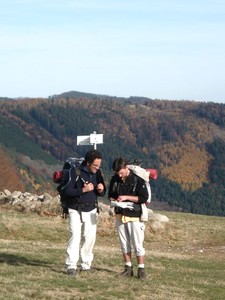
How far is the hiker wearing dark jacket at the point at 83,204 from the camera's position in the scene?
1241cm

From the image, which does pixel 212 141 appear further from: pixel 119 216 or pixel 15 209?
pixel 119 216

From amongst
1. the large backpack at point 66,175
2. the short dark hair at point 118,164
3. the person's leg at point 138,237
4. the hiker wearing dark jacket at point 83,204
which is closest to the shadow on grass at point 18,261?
the hiker wearing dark jacket at point 83,204

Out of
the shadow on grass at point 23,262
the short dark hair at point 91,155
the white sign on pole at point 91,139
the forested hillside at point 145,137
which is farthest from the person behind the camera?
the forested hillside at point 145,137

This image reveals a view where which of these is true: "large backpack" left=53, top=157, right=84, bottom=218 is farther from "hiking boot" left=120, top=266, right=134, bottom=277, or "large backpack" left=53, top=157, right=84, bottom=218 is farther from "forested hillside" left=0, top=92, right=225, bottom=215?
"forested hillside" left=0, top=92, right=225, bottom=215

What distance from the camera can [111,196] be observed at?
12602 millimetres

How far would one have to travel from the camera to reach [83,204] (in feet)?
41.0

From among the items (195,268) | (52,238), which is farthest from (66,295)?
(52,238)

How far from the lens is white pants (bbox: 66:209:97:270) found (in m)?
12.4

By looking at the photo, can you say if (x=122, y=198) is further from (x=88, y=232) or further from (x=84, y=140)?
(x=84, y=140)

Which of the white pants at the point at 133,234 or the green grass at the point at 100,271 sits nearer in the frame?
the green grass at the point at 100,271

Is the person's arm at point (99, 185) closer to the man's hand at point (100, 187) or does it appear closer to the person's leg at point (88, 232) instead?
the man's hand at point (100, 187)

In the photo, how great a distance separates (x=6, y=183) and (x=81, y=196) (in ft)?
149

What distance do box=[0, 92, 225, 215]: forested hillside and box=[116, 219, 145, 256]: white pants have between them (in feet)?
338

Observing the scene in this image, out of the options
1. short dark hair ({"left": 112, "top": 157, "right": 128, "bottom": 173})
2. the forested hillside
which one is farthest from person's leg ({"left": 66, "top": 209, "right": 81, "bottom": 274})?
the forested hillside
